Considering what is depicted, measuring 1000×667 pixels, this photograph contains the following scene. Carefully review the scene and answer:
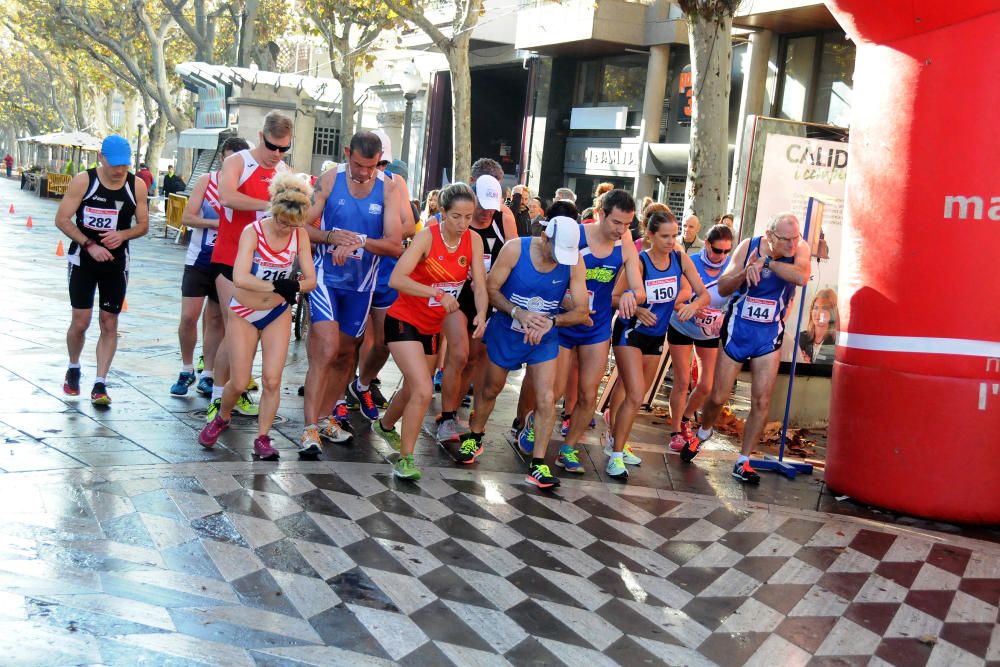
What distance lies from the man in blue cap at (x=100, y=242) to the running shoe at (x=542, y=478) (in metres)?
Answer: 3.09

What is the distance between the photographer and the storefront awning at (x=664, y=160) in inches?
916

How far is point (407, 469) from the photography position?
21.5ft

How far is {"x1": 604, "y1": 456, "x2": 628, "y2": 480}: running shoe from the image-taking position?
7.37 metres

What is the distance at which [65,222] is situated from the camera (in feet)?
24.3

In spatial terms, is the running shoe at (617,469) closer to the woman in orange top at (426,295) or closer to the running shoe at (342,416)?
the woman in orange top at (426,295)

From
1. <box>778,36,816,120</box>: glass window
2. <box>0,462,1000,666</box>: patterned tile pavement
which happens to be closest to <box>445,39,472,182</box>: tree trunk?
<box>778,36,816,120</box>: glass window

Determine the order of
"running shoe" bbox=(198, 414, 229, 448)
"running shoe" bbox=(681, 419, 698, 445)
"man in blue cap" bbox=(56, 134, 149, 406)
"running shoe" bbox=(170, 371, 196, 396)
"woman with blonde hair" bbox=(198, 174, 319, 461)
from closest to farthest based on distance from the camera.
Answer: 1. "woman with blonde hair" bbox=(198, 174, 319, 461)
2. "running shoe" bbox=(198, 414, 229, 448)
3. "man in blue cap" bbox=(56, 134, 149, 406)
4. "running shoe" bbox=(170, 371, 196, 396)
5. "running shoe" bbox=(681, 419, 698, 445)

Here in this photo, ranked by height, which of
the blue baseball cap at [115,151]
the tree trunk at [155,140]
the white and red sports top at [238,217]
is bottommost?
the white and red sports top at [238,217]

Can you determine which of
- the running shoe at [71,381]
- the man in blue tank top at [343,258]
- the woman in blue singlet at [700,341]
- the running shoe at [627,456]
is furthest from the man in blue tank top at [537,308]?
the running shoe at [71,381]

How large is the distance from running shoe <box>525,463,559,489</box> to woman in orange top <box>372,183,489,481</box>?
77 centimetres

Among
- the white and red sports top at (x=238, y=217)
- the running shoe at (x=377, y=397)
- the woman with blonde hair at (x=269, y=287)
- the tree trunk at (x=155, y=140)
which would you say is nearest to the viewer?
the woman with blonde hair at (x=269, y=287)

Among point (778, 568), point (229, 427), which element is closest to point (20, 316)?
point (229, 427)

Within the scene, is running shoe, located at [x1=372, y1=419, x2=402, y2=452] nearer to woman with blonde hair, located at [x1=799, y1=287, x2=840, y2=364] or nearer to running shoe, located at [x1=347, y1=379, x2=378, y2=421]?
running shoe, located at [x1=347, y1=379, x2=378, y2=421]

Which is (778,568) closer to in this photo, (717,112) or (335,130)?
(717,112)
